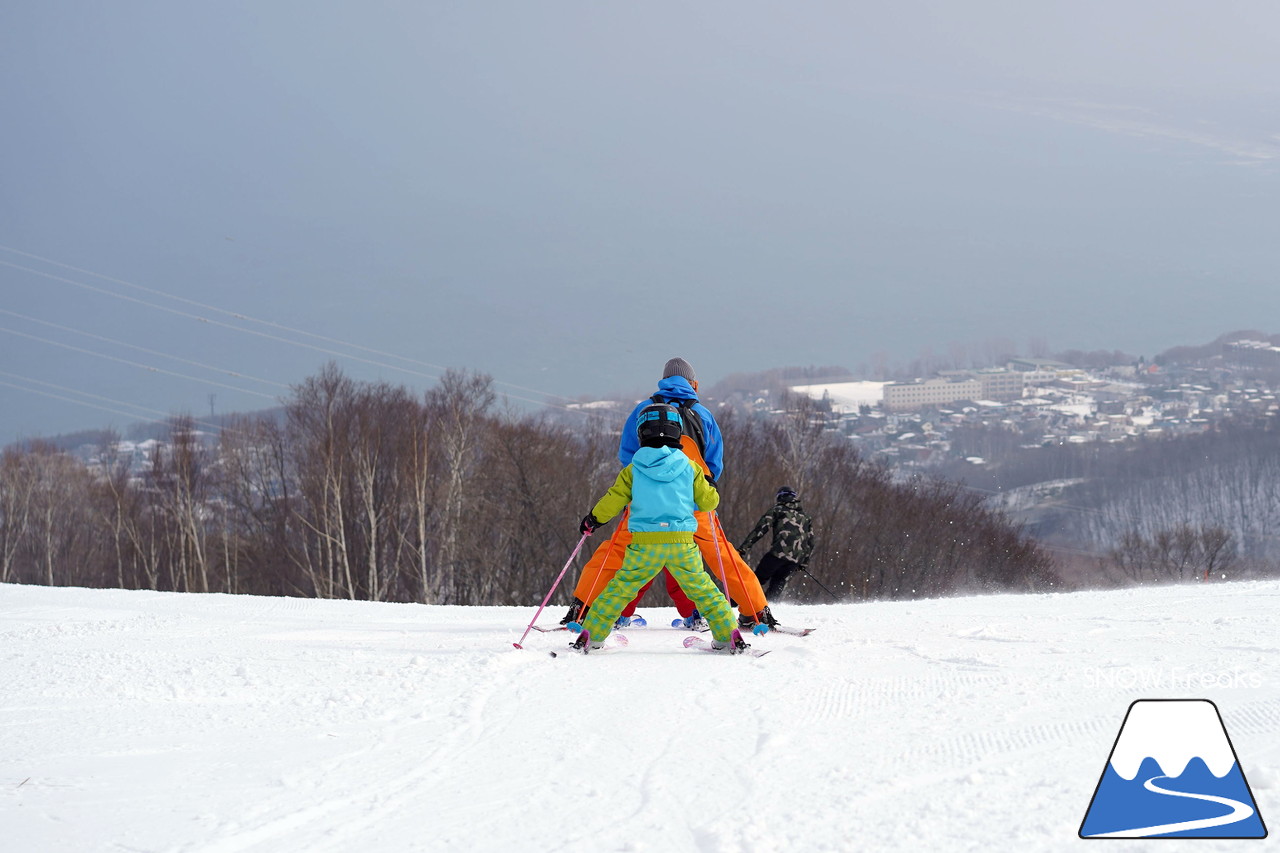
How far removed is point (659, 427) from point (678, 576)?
3.02ft

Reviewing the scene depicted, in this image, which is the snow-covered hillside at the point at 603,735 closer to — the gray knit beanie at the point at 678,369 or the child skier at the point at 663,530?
the child skier at the point at 663,530

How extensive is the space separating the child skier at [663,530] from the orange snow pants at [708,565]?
414mm

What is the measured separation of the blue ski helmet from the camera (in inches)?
267

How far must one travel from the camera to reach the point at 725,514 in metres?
41.1

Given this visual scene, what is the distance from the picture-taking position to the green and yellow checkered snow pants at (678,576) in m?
6.67

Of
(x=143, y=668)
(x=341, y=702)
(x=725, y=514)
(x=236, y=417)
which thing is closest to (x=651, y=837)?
(x=341, y=702)

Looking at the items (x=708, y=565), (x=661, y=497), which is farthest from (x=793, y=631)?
(x=661, y=497)

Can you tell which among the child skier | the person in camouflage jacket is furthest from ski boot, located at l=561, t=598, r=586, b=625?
the person in camouflage jacket

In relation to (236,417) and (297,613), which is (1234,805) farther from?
(236,417)

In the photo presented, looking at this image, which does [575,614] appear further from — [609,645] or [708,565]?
[708,565]

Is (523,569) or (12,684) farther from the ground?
(12,684)

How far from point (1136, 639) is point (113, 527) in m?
53.6

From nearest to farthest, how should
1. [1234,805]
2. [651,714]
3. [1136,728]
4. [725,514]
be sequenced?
[1234,805] → [1136,728] → [651,714] → [725,514]

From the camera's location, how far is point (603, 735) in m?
4.76
